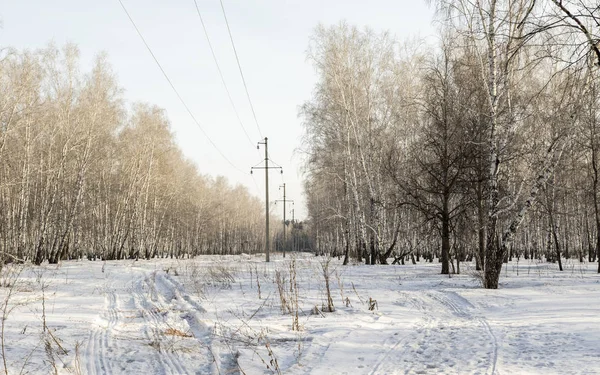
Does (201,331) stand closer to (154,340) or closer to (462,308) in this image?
(154,340)

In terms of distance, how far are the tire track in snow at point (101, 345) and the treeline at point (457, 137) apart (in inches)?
259

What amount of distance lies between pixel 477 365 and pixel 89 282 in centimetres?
1189

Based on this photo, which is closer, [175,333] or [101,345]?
[101,345]

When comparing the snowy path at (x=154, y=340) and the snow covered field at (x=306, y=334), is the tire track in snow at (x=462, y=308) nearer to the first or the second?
the snow covered field at (x=306, y=334)

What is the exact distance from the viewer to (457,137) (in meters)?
16.8

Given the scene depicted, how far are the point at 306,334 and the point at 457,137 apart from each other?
12.9 meters

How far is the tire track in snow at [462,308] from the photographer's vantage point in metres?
4.83

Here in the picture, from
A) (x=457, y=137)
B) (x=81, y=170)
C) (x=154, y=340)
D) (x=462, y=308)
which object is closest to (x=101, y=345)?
(x=154, y=340)

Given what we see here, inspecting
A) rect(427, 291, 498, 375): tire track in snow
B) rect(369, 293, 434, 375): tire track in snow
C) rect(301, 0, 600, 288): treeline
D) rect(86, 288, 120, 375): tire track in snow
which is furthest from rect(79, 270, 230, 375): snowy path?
rect(301, 0, 600, 288): treeline

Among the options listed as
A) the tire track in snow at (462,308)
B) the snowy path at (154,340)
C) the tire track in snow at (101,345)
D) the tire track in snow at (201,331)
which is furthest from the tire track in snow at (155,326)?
the tire track in snow at (462,308)

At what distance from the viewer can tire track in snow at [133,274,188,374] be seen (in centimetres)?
458

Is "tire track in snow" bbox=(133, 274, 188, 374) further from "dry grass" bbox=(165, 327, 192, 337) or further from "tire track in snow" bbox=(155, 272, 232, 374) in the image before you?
"tire track in snow" bbox=(155, 272, 232, 374)

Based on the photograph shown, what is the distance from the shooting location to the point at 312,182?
3425 cm

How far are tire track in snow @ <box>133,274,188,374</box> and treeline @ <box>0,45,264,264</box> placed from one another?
129 inches
